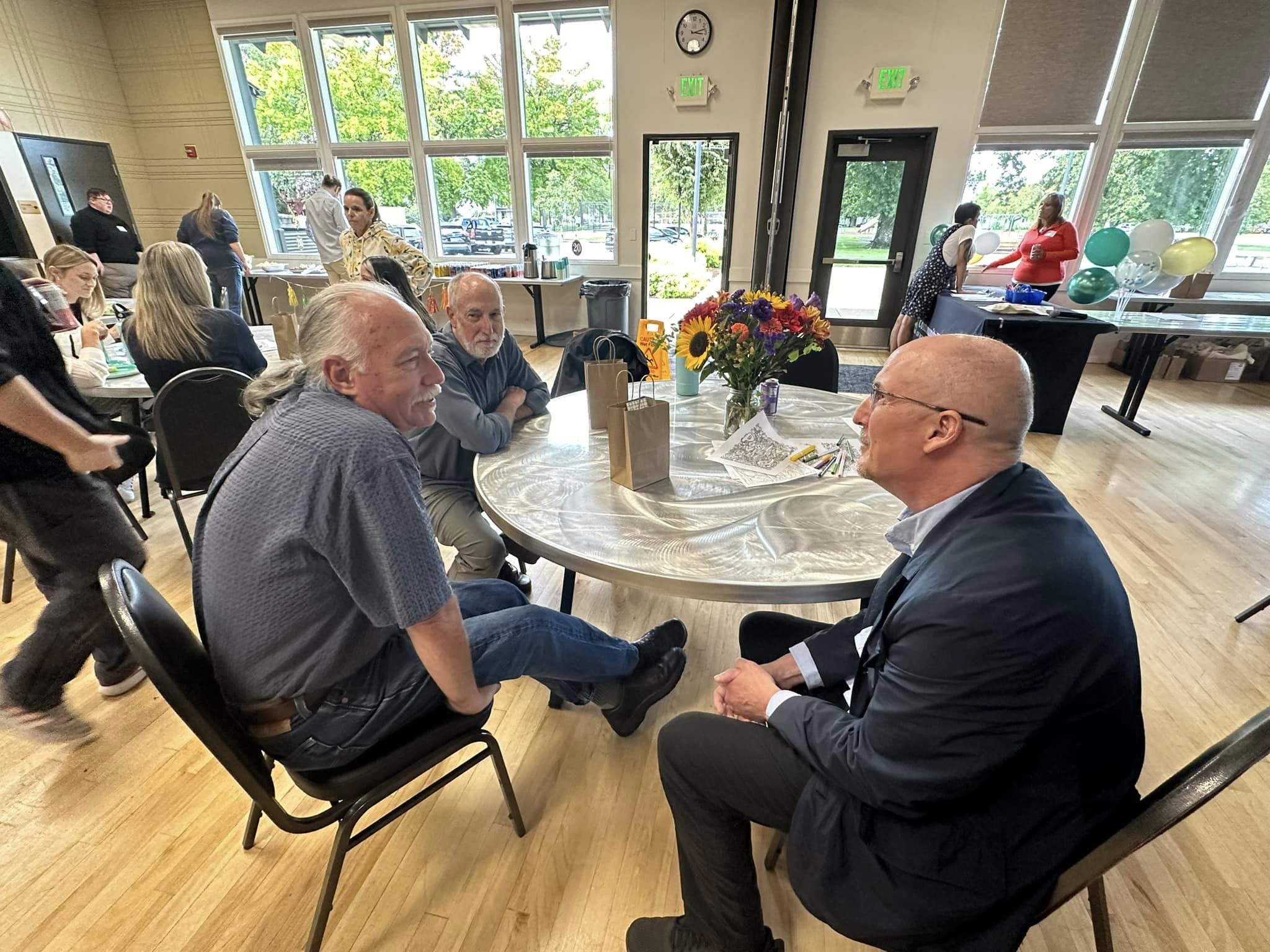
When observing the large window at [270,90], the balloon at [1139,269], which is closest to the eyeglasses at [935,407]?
the balloon at [1139,269]

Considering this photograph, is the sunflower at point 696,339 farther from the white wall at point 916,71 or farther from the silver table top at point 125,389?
the white wall at point 916,71

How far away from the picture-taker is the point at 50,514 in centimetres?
143

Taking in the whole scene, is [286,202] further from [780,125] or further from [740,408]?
[740,408]

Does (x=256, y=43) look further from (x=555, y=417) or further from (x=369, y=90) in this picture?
(x=555, y=417)

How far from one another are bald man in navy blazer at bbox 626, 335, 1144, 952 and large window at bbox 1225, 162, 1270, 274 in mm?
7413

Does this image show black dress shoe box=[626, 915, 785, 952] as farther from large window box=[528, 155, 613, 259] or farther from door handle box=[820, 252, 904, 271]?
large window box=[528, 155, 613, 259]

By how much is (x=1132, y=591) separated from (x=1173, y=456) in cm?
205

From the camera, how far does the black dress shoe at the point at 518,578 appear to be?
2.25 m

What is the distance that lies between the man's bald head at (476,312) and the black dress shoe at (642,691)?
116cm

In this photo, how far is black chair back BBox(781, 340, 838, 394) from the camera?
2.51m

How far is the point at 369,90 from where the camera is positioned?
20.3 feet

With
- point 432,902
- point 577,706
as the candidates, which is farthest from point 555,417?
point 432,902

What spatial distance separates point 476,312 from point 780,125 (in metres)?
4.93

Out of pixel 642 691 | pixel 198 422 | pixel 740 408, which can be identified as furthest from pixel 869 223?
pixel 198 422
